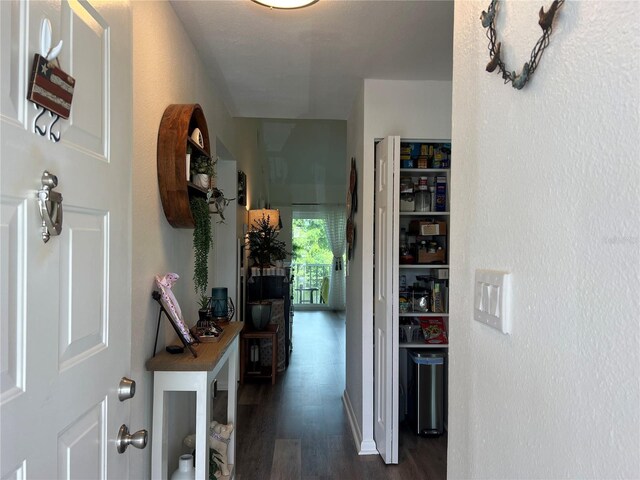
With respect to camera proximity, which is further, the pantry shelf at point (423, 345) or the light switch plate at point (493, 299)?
the pantry shelf at point (423, 345)

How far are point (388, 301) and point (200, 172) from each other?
135cm

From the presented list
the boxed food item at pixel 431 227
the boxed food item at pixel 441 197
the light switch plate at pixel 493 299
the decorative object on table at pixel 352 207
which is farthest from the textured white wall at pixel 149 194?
the boxed food item at pixel 441 197

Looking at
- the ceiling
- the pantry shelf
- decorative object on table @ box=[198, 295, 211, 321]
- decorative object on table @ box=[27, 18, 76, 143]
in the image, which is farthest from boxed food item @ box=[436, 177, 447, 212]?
decorative object on table @ box=[27, 18, 76, 143]

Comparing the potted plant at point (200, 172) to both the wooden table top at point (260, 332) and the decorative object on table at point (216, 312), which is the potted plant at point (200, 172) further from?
the wooden table top at point (260, 332)

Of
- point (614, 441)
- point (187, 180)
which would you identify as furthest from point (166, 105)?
point (614, 441)

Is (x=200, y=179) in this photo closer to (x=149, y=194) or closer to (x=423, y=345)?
(x=149, y=194)

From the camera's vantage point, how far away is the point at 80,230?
914mm

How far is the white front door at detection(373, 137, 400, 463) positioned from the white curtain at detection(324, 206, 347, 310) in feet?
20.8

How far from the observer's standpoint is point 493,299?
0.89m

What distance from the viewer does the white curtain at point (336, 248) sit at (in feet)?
30.4

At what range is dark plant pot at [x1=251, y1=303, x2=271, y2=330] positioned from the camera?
14.4 feet

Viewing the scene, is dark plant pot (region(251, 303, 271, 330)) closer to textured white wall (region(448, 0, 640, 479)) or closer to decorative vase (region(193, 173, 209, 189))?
decorative vase (region(193, 173, 209, 189))

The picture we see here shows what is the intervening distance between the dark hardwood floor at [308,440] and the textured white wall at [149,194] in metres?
0.81

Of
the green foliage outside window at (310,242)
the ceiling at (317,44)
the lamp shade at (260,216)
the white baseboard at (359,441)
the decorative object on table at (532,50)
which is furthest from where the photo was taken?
the green foliage outside window at (310,242)
